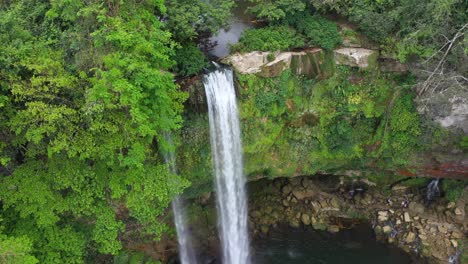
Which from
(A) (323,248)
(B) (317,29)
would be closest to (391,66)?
(B) (317,29)

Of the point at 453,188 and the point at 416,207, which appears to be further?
the point at 416,207

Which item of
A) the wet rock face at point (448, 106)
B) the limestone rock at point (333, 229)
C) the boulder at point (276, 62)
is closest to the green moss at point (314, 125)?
the boulder at point (276, 62)

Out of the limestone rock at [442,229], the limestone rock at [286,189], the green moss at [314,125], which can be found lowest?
the limestone rock at [442,229]

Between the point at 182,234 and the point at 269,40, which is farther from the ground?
the point at 269,40

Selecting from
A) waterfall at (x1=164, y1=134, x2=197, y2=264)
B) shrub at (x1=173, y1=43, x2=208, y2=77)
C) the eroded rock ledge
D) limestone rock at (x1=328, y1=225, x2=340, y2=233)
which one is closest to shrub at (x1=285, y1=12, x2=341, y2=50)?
the eroded rock ledge

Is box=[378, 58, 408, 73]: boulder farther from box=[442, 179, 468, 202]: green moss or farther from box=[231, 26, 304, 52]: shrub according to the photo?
box=[442, 179, 468, 202]: green moss

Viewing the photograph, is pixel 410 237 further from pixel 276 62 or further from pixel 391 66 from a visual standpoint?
pixel 276 62

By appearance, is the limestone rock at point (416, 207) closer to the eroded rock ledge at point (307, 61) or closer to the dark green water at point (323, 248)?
the dark green water at point (323, 248)
